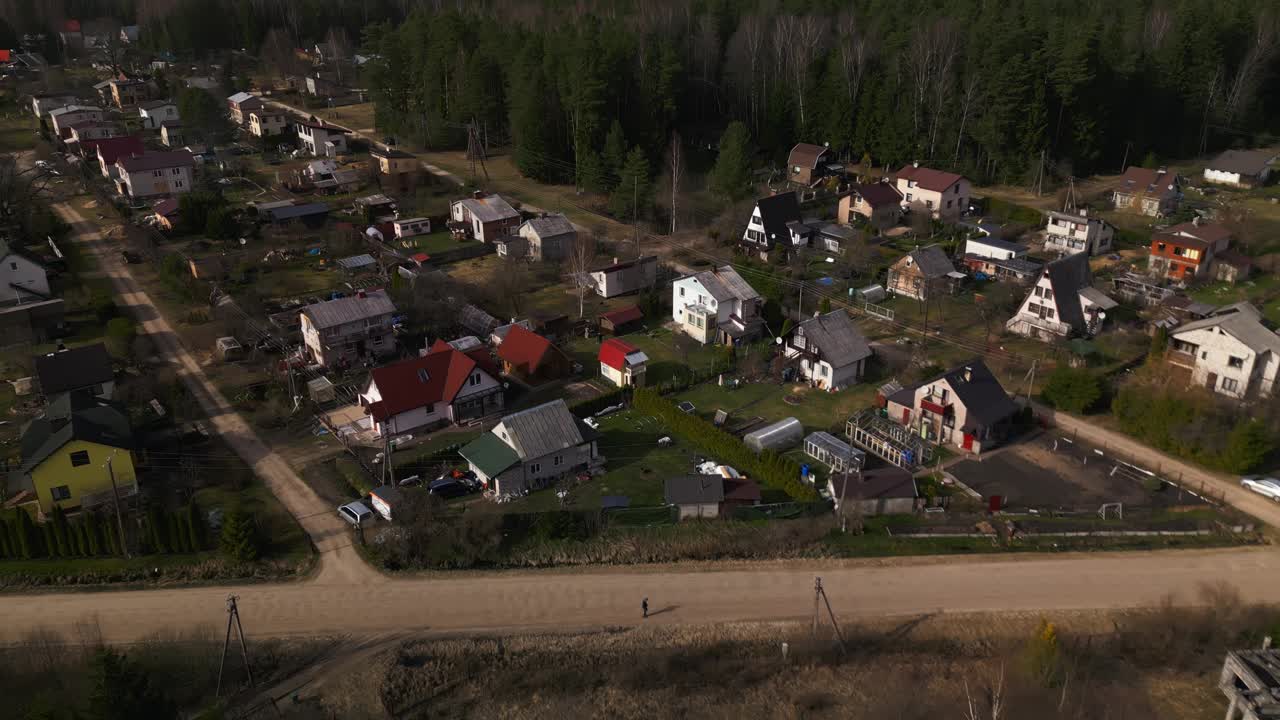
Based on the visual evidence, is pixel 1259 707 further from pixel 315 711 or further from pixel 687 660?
pixel 315 711

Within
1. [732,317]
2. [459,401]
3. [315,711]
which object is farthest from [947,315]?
[315,711]

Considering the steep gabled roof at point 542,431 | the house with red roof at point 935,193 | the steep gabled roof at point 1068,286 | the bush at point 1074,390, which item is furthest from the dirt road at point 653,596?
the house with red roof at point 935,193

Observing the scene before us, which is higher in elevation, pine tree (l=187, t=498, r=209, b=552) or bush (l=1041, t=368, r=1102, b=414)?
bush (l=1041, t=368, r=1102, b=414)

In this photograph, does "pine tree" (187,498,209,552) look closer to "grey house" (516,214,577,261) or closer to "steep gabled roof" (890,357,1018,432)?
"steep gabled roof" (890,357,1018,432)

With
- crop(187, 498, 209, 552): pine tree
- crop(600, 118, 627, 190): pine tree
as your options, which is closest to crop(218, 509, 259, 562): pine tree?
crop(187, 498, 209, 552): pine tree

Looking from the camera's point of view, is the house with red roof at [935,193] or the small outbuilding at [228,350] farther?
the house with red roof at [935,193]

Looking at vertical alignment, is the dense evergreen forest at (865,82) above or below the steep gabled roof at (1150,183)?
above

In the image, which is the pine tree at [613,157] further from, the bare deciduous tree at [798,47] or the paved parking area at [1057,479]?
the paved parking area at [1057,479]
